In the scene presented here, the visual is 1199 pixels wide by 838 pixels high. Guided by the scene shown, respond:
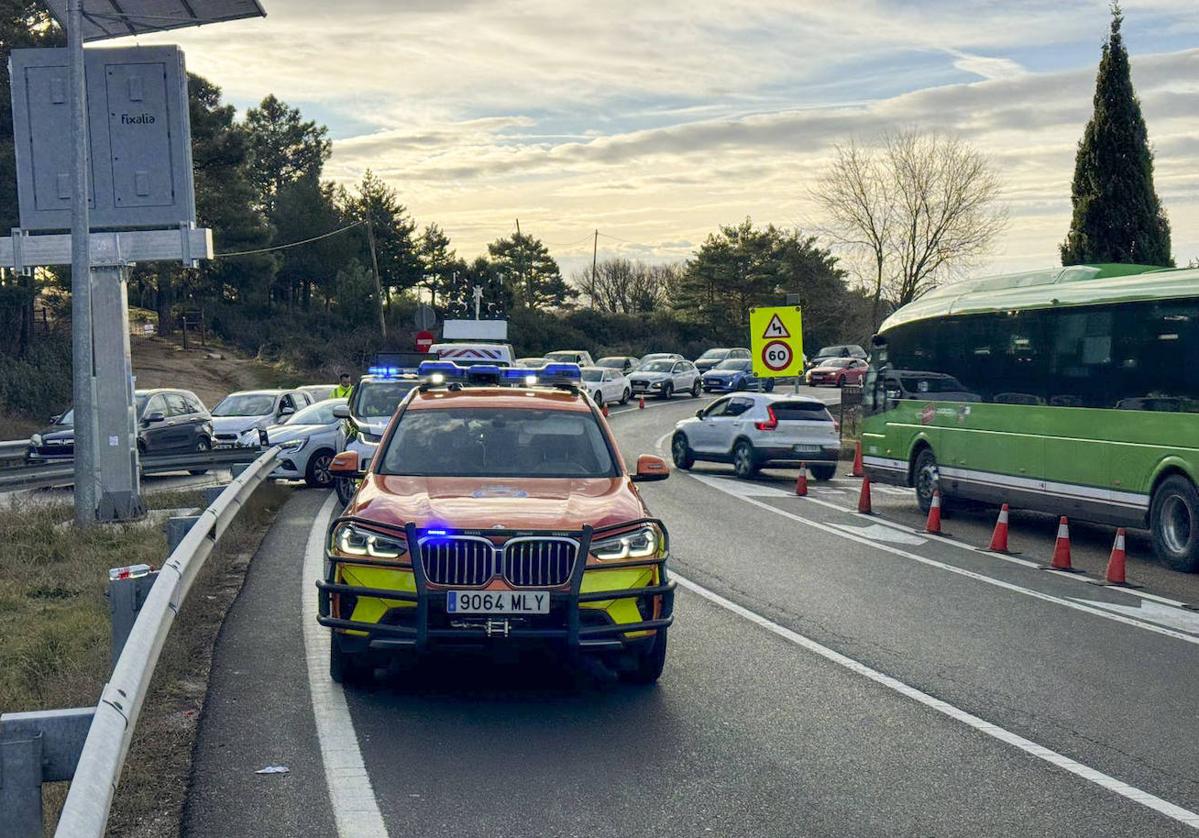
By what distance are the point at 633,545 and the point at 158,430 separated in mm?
20319

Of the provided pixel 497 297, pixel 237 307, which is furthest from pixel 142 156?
pixel 497 297

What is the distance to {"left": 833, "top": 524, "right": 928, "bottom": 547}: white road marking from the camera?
1647cm

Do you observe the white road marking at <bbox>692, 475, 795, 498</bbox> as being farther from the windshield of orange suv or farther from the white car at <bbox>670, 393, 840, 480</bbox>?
the windshield of orange suv

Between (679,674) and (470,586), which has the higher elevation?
(470,586)

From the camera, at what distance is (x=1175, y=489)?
47.2 ft

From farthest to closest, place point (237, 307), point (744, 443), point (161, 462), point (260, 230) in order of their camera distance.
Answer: point (237, 307)
point (260, 230)
point (744, 443)
point (161, 462)

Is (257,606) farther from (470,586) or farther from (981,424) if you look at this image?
(981,424)

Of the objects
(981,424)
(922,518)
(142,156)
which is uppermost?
(142,156)

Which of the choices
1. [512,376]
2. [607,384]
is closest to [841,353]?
[607,384]

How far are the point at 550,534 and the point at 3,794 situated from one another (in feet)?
11.9

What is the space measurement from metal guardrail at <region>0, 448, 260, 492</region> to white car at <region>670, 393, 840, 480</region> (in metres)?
8.52

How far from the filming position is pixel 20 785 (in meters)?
4.31

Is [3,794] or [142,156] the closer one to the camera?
[3,794]

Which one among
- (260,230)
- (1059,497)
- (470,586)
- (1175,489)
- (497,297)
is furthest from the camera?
(497,297)
